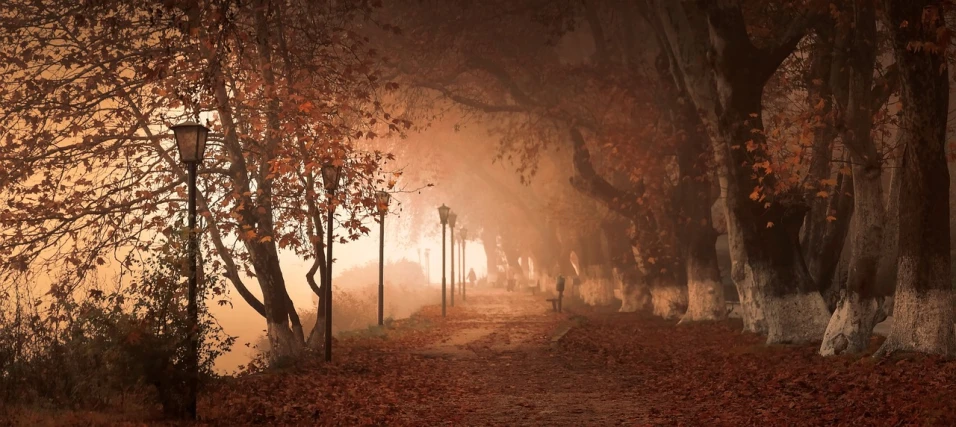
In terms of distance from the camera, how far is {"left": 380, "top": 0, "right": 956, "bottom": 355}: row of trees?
12641 mm

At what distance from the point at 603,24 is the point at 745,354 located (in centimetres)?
1236

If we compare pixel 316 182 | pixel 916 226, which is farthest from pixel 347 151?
pixel 916 226

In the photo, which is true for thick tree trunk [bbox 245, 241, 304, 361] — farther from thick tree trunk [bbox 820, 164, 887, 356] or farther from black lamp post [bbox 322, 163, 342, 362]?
thick tree trunk [bbox 820, 164, 887, 356]

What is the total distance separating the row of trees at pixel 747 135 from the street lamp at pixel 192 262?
335 inches

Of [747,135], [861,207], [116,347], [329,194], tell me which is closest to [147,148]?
[329,194]

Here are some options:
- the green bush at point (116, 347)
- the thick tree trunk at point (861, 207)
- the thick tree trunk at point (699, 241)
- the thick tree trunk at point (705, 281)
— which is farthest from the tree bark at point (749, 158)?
the green bush at point (116, 347)

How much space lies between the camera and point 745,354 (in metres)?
16.7

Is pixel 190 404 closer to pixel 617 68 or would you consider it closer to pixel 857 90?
pixel 857 90

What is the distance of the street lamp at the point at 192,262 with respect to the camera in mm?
10281

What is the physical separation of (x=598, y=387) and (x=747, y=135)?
607cm

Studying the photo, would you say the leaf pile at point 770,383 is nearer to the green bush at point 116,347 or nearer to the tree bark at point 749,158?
the tree bark at point 749,158

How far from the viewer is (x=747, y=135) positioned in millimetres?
17125

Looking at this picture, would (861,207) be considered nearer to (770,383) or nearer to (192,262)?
(770,383)

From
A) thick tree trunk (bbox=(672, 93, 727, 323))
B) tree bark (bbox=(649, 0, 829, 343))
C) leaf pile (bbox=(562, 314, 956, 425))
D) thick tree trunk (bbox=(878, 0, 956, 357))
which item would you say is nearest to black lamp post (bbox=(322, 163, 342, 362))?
leaf pile (bbox=(562, 314, 956, 425))
